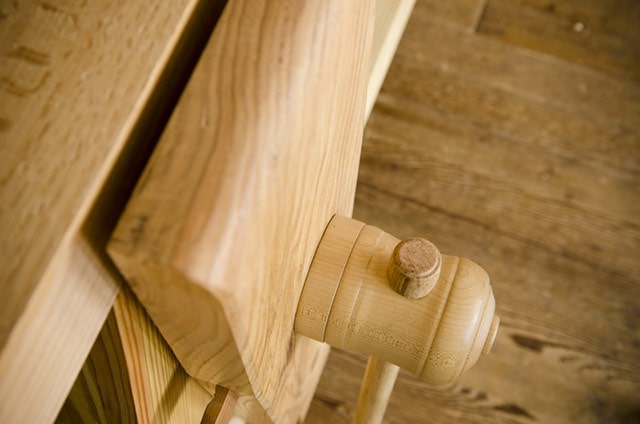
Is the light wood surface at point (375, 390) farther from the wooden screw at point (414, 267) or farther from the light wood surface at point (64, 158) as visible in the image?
the light wood surface at point (64, 158)

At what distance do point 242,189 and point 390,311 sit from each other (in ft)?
0.65

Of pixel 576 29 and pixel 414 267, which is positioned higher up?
pixel 576 29

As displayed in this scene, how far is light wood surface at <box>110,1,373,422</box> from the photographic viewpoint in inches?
9.8

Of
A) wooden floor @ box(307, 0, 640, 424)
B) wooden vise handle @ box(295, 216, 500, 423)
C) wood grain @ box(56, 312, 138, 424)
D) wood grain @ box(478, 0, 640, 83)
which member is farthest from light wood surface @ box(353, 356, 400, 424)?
wood grain @ box(478, 0, 640, 83)

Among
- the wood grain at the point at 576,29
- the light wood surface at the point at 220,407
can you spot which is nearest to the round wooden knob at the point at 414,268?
the light wood surface at the point at 220,407

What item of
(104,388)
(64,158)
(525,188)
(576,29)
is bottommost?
(104,388)

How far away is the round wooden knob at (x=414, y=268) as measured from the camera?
403 millimetres

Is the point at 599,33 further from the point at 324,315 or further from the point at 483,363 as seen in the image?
the point at 324,315

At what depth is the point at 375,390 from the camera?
0.62 meters

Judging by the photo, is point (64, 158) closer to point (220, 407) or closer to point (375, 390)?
point (220, 407)

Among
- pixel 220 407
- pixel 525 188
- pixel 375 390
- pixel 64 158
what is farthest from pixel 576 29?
pixel 64 158

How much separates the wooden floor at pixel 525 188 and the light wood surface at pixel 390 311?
0.71 m

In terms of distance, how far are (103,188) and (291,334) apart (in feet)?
0.77

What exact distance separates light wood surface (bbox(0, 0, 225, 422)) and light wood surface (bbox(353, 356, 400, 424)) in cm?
36
